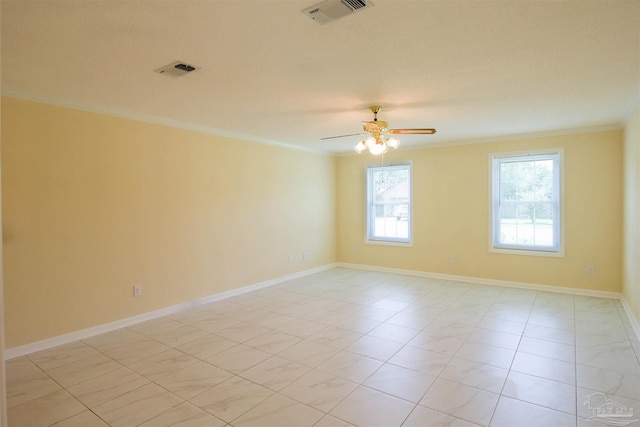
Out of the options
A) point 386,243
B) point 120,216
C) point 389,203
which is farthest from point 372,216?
point 120,216

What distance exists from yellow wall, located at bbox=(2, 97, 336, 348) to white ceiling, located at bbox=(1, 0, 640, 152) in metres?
0.42

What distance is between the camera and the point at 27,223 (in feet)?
10.8

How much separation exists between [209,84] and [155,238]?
2128 millimetres

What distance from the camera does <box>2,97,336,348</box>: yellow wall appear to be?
3.27 metres

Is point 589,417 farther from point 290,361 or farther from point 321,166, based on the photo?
point 321,166

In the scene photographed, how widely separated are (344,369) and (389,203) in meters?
4.34

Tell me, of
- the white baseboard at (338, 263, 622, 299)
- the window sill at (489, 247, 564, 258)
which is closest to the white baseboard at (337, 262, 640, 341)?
the white baseboard at (338, 263, 622, 299)

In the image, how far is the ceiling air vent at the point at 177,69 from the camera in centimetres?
268

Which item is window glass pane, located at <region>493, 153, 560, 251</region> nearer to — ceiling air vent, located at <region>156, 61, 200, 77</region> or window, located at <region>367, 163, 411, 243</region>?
window, located at <region>367, 163, 411, 243</region>

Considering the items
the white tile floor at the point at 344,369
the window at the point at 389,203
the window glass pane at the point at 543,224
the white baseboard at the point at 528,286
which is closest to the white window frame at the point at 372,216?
the window at the point at 389,203

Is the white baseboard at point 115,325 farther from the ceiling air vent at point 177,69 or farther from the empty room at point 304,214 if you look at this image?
the ceiling air vent at point 177,69

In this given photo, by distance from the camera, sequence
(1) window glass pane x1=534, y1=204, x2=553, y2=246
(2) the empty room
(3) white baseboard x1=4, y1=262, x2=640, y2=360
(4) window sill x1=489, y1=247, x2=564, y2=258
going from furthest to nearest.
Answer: (1) window glass pane x1=534, y1=204, x2=553, y2=246
(4) window sill x1=489, y1=247, x2=564, y2=258
(3) white baseboard x1=4, y1=262, x2=640, y2=360
(2) the empty room

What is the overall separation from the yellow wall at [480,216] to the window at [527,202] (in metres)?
0.14

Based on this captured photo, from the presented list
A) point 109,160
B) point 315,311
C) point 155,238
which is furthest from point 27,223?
point 315,311
